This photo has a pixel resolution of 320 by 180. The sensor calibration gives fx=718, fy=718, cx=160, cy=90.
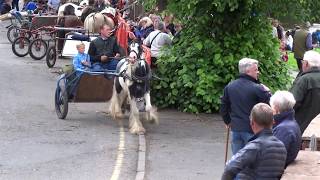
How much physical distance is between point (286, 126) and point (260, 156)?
864 millimetres

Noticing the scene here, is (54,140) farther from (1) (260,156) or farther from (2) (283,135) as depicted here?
(1) (260,156)

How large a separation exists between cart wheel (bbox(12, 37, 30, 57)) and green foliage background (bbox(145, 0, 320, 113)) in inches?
354

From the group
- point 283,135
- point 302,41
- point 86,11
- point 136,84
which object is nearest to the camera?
point 283,135

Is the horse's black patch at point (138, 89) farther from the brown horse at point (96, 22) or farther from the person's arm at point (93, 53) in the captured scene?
the brown horse at point (96, 22)

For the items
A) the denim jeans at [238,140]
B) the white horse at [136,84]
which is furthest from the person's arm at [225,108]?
the white horse at [136,84]

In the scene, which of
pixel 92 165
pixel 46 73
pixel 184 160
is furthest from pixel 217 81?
pixel 46 73

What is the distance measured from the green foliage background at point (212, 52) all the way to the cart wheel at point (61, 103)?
230cm

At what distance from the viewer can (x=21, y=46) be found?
78.8 ft

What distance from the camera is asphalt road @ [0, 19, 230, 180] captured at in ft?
34.1

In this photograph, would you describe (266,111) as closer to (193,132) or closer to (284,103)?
(284,103)

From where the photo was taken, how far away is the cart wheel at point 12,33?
86.2ft

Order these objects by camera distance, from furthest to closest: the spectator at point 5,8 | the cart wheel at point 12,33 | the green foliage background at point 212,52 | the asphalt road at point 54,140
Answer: the spectator at point 5,8, the cart wheel at point 12,33, the green foliage background at point 212,52, the asphalt road at point 54,140

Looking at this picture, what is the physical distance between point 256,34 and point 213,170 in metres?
5.45

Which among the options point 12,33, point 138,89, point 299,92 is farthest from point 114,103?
point 12,33
